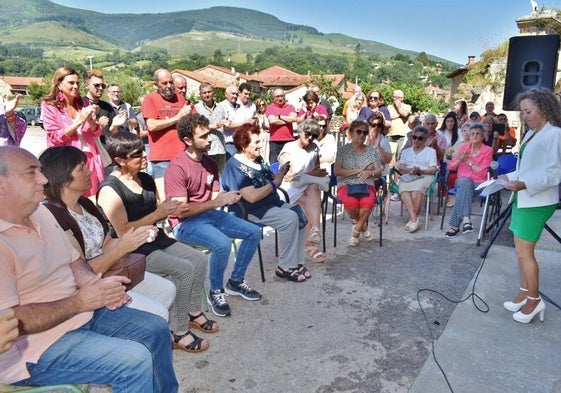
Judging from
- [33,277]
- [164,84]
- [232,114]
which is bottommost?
[33,277]

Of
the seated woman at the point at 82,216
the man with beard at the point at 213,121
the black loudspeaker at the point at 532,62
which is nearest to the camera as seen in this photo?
the seated woman at the point at 82,216

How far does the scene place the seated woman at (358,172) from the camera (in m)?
4.68

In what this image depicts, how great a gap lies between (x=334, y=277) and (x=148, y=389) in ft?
7.62

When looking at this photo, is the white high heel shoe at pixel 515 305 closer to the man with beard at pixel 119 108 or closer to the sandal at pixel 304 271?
the sandal at pixel 304 271

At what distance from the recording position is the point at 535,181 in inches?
112

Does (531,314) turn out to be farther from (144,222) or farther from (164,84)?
(164,84)

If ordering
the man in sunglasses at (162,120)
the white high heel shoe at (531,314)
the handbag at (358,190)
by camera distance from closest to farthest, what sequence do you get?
the white high heel shoe at (531,314), the man in sunglasses at (162,120), the handbag at (358,190)

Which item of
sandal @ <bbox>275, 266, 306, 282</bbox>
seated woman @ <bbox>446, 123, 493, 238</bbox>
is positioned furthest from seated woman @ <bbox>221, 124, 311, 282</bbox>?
seated woman @ <bbox>446, 123, 493, 238</bbox>

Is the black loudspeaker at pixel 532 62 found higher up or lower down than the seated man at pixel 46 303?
higher up

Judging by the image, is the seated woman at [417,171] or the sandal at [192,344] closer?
the sandal at [192,344]

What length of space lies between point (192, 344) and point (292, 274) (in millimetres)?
1264

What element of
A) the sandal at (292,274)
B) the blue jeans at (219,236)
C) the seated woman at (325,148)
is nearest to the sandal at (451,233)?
the seated woman at (325,148)

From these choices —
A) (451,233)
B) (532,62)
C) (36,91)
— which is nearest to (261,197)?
(451,233)

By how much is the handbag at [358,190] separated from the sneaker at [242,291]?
1.75m
